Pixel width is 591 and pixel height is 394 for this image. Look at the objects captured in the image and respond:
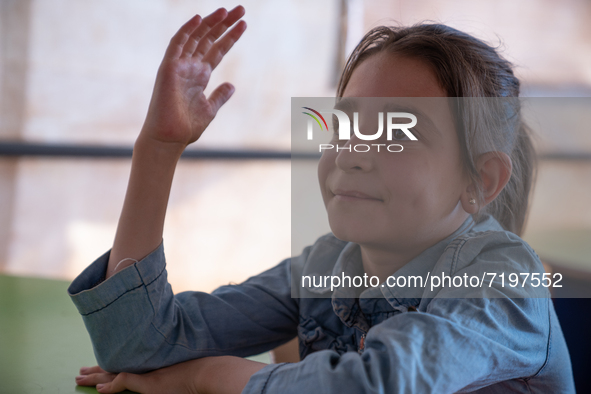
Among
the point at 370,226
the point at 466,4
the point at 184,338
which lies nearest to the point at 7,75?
the point at 184,338

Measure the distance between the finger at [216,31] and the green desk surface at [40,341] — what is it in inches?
20.4

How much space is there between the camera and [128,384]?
0.67 m

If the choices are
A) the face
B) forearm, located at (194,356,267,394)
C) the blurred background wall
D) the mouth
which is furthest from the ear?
the blurred background wall

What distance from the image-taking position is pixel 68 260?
2654 mm

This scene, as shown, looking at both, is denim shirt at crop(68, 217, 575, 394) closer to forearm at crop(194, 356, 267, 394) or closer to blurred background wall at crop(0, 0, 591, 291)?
forearm at crop(194, 356, 267, 394)

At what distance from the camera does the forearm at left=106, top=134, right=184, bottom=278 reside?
0.67 metres

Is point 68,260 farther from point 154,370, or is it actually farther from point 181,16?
point 154,370

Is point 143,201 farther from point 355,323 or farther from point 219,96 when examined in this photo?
point 355,323

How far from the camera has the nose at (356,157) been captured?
638 mm

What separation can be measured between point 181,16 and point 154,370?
237 cm

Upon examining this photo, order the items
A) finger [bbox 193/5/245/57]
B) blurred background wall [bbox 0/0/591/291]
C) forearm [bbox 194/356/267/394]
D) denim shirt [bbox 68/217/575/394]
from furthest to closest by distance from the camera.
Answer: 1. blurred background wall [bbox 0/0/591/291]
2. finger [bbox 193/5/245/57]
3. forearm [bbox 194/356/267/394]
4. denim shirt [bbox 68/217/575/394]

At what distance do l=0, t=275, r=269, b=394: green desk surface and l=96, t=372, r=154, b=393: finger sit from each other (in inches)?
0.9

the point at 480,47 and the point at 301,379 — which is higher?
the point at 480,47

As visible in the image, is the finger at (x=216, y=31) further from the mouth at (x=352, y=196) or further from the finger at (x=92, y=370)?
the finger at (x=92, y=370)
